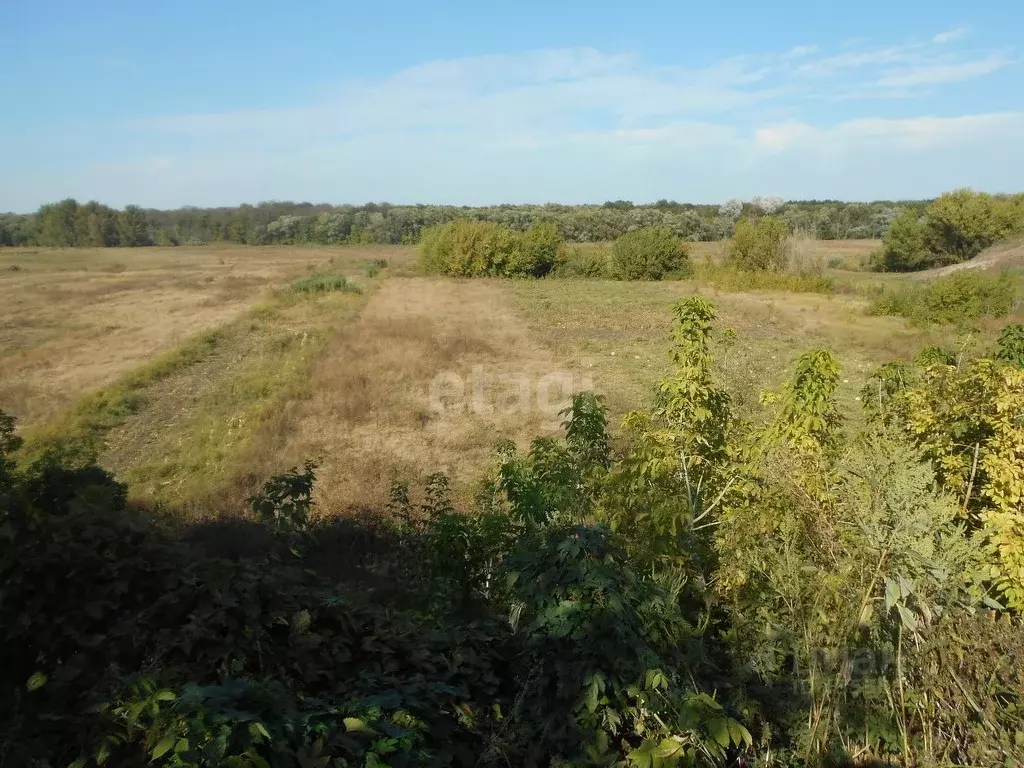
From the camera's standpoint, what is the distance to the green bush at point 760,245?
34625 millimetres

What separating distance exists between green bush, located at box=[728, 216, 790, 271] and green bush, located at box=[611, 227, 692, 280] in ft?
10.7

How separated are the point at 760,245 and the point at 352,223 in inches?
2373

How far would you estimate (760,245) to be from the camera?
3512 centimetres

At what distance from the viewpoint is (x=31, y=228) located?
2793 inches

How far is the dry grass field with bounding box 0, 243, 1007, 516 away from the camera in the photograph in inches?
412

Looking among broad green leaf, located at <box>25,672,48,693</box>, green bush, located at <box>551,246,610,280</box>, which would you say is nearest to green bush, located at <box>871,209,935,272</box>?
green bush, located at <box>551,246,610,280</box>

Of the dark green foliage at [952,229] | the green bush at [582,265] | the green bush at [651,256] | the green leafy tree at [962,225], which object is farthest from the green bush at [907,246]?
the green bush at [582,265]

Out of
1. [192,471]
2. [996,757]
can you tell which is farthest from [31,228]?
[996,757]

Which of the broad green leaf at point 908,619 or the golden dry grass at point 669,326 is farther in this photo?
the golden dry grass at point 669,326

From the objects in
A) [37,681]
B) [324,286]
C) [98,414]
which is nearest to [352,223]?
[324,286]

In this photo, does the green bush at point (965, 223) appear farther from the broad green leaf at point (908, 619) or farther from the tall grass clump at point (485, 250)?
the broad green leaf at point (908, 619)

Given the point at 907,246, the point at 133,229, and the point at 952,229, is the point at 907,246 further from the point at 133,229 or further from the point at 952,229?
the point at 133,229

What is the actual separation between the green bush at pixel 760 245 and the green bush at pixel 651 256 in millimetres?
3273

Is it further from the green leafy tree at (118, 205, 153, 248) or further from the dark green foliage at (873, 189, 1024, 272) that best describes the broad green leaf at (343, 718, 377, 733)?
the green leafy tree at (118, 205, 153, 248)
